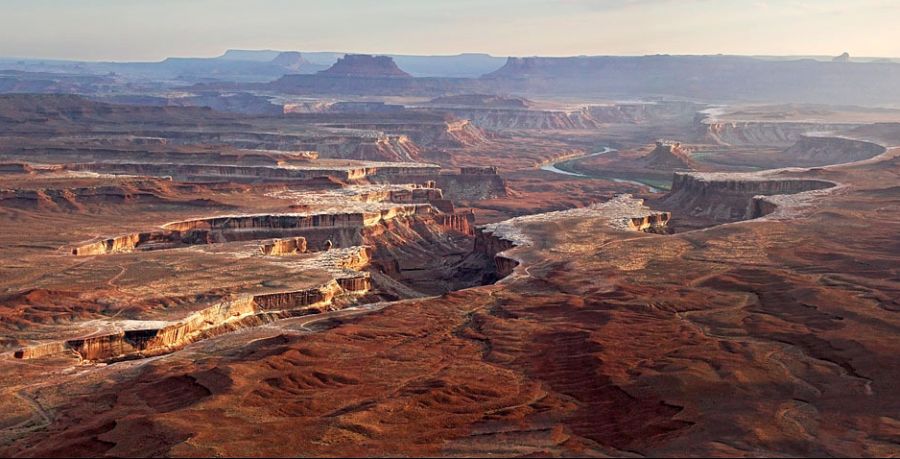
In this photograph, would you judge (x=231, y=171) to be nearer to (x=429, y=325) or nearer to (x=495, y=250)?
(x=495, y=250)

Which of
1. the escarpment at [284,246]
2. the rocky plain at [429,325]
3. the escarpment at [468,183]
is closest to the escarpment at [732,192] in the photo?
the rocky plain at [429,325]

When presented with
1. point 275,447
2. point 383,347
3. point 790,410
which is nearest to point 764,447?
point 790,410

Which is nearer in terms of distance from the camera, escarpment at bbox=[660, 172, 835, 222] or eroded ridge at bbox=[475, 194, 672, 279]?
eroded ridge at bbox=[475, 194, 672, 279]

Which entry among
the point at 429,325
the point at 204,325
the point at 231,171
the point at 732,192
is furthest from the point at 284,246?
the point at 732,192

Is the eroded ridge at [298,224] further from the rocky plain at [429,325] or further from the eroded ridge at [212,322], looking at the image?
the eroded ridge at [212,322]

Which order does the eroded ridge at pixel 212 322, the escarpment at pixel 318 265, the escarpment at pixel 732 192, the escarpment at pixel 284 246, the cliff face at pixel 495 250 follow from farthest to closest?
the escarpment at pixel 732 192
the escarpment at pixel 284 246
the cliff face at pixel 495 250
the escarpment at pixel 318 265
the eroded ridge at pixel 212 322

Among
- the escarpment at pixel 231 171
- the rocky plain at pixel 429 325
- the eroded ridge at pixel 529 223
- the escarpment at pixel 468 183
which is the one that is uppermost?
the rocky plain at pixel 429 325

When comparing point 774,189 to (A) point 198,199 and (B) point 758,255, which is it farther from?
(A) point 198,199

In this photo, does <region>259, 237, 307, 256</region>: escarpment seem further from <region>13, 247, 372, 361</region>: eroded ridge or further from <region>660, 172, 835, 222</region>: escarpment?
<region>660, 172, 835, 222</region>: escarpment

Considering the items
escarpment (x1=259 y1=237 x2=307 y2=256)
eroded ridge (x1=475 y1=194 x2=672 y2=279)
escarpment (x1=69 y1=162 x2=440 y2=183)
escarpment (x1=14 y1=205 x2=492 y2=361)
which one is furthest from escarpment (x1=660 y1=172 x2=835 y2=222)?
escarpment (x1=259 y1=237 x2=307 y2=256)
